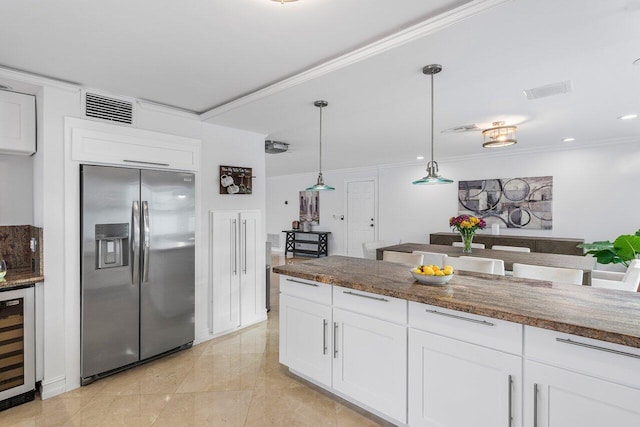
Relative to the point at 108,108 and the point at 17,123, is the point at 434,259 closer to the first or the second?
the point at 108,108

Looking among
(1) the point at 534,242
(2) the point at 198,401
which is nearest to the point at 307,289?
(2) the point at 198,401

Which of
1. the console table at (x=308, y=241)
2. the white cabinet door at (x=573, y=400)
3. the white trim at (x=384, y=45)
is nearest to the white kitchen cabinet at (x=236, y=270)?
the white trim at (x=384, y=45)

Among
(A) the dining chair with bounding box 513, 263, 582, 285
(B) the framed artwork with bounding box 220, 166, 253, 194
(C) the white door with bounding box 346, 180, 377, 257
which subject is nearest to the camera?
(A) the dining chair with bounding box 513, 263, 582, 285

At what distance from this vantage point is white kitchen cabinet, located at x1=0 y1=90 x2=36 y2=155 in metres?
2.41

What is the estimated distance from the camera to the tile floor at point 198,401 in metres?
2.16

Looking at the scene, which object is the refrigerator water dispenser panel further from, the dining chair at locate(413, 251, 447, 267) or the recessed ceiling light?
the recessed ceiling light

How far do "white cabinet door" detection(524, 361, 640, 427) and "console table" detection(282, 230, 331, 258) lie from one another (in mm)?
7156

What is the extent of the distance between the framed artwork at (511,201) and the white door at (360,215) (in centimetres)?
215

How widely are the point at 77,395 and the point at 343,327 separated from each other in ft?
7.01

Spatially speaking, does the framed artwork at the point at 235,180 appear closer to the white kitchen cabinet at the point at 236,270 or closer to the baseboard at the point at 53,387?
the white kitchen cabinet at the point at 236,270

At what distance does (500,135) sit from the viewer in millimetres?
3973

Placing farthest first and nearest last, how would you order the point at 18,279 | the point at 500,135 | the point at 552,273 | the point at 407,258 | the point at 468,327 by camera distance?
the point at 500,135 → the point at 407,258 → the point at 552,273 → the point at 18,279 → the point at 468,327

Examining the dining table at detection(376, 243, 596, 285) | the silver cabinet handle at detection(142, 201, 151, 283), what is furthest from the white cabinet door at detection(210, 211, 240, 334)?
the dining table at detection(376, 243, 596, 285)

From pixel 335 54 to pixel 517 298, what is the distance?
188 cm
